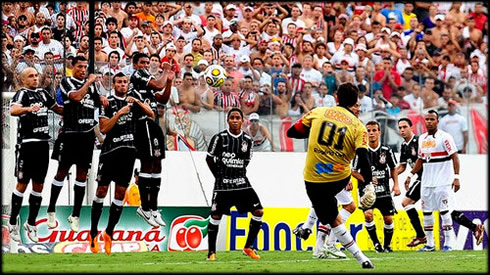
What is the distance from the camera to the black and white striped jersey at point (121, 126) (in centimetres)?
1293

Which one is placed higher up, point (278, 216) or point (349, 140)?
point (349, 140)

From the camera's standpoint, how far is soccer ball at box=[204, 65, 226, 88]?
17.0 metres

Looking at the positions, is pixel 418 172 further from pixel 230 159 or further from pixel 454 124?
pixel 230 159

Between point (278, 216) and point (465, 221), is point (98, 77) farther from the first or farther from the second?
point (465, 221)

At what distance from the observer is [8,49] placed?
17.0 metres

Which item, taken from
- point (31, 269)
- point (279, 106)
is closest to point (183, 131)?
point (279, 106)

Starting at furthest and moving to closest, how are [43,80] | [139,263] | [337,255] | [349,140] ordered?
[43,80]
[337,255]
[139,263]
[349,140]

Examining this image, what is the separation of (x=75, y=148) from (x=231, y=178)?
7.06 feet

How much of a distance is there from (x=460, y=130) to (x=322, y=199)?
34.1 ft

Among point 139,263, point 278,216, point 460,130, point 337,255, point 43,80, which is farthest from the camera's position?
point 460,130

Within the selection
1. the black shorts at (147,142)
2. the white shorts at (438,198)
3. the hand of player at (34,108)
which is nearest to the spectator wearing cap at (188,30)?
the white shorts at (438,198)

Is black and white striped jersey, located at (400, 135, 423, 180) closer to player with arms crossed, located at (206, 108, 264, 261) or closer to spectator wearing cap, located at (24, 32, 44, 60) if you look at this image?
player with arms crossed, located at (206, 108, 264, 261)

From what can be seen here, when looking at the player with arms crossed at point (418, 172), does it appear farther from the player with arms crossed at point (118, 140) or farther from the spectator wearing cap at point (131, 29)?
the player with arms crossed at point (118, 140)

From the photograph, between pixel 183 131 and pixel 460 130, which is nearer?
pixel 183 131
